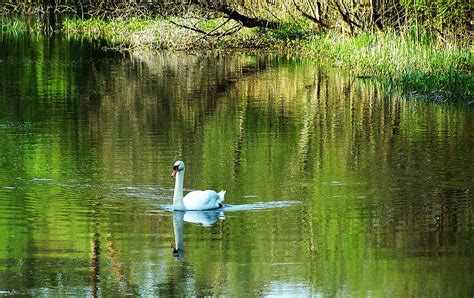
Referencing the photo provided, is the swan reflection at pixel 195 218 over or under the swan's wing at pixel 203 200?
under

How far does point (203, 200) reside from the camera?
13742mm

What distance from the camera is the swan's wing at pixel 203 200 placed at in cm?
1373

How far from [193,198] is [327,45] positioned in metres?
23.9

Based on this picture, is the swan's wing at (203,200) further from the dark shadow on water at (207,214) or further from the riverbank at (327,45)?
the riverbank at (327,45)

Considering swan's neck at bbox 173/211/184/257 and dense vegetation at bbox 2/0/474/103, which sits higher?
dense vegetation at bbox 2/0/474/103

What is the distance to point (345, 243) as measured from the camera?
1212 cm

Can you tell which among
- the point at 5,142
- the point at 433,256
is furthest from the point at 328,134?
the point at 433,256

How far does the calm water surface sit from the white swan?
0.13 meters

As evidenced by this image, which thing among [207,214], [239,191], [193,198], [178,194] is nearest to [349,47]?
[239,191]

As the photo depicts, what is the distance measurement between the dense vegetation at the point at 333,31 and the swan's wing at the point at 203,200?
1272 cm

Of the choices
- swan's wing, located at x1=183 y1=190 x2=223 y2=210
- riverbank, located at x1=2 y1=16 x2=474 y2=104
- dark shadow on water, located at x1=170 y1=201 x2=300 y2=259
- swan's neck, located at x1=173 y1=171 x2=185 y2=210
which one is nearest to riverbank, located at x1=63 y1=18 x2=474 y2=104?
riverbank, located at x1=2 y1=16 x2=474 y2=104

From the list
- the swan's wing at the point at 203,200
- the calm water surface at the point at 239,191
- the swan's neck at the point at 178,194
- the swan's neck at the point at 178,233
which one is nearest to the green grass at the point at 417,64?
the calm water surface at the point at 239,191

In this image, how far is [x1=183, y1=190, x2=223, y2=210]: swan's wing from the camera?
13.7m

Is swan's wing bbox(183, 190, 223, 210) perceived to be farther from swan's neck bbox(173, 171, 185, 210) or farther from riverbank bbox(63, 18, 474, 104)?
riverbank bbox(63, 18, 474, 104)
